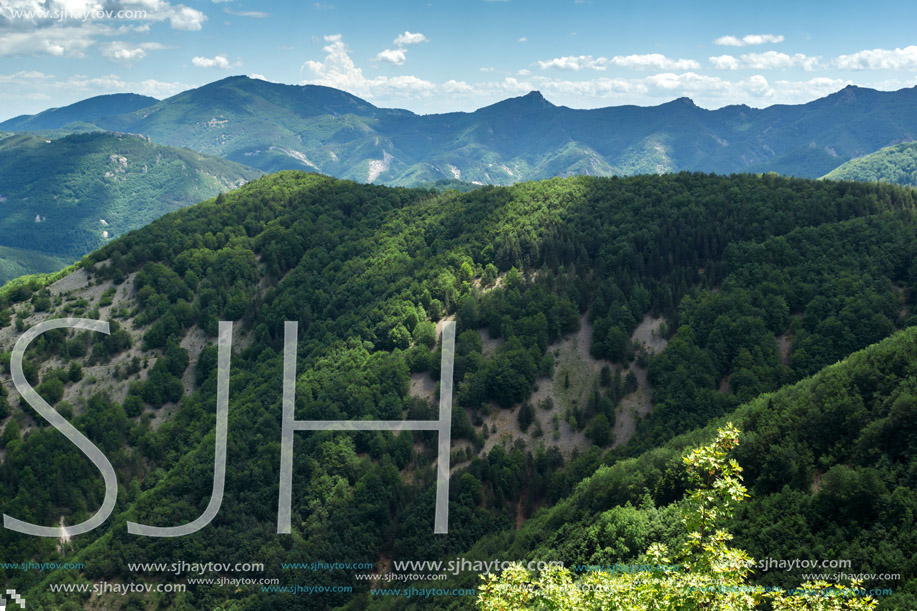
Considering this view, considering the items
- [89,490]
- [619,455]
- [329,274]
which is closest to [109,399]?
[89,490]

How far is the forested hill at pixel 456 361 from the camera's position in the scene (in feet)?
320

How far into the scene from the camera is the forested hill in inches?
3836

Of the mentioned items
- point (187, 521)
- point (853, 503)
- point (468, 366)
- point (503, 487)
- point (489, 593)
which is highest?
point (489, 593)

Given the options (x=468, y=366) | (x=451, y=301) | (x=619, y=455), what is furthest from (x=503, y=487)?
(x=451, y=301)

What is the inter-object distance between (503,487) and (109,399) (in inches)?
3251

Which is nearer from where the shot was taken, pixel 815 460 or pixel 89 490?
pixel 815 460

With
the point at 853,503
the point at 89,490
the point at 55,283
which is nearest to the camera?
the point at 853,503

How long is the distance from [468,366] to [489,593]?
9441 centimetres

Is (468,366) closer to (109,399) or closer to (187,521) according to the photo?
(187,521)

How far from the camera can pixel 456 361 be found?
414 ft

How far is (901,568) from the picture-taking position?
44.8m

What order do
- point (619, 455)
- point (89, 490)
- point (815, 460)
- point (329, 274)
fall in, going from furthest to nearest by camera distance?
point (329, 274) < point (89, 490) < point (619, 455) < point (815, 460)

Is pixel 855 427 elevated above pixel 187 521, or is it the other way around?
pixel 855 427

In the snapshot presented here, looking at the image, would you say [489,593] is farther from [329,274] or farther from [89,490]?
[329,274]
